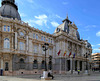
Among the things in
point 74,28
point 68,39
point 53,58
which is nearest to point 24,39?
point 53,58

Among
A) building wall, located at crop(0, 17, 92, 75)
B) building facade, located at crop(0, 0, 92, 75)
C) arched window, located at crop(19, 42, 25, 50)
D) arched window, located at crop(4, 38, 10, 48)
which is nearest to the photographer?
building wall, located at crop(0, 17, 92, 75)

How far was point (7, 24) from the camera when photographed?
31172 millimetres

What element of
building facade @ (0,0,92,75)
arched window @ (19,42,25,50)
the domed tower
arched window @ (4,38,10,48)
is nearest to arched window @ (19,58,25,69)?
building facade @ (0,0,92,75)

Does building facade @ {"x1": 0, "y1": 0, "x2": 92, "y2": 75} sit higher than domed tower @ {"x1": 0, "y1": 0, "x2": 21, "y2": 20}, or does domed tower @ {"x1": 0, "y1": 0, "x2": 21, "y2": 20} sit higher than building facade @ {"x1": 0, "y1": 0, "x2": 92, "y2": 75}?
domed tower @ {"x1": 0, "y1": 0, "x2": 21, "y2": 20}

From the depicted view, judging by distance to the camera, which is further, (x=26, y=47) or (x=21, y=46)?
(x=26, y=47)

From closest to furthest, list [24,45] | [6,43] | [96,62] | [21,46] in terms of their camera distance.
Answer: [6,43] < [21,46] < [24,45] < [96,62]

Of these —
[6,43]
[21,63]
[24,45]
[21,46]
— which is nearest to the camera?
[6,43]

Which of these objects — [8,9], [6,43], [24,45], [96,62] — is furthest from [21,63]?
[96,62]

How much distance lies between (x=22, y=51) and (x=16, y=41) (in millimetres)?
3878

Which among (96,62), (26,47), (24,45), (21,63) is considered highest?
(24,45)

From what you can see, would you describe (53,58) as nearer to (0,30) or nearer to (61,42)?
(61,42)

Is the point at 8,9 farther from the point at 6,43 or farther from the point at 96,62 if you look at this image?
the point at 96,62

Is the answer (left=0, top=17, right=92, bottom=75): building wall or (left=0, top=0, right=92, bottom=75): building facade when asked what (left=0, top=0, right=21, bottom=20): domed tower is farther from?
(left=0, top=17, right=92, bottom=75): building wall

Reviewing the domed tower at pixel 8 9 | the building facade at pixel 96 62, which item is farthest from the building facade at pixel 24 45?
the building facade at pixel 96 62
